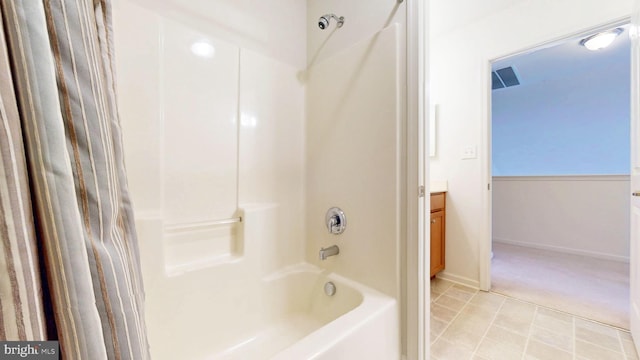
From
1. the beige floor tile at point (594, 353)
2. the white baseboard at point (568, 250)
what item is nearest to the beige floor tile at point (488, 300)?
the beige floor tile at point (594, 353)

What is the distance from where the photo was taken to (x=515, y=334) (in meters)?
1.44

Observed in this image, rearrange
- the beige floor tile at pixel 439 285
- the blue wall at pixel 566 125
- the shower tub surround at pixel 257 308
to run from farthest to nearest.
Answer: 1. the blue wall at pixel 566 125
2. the beige floor tile at pixel 439 285
3. the shower tub surround at pixel 257 308

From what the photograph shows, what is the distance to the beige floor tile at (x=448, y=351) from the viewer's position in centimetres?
128

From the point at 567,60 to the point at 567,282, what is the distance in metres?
2.48

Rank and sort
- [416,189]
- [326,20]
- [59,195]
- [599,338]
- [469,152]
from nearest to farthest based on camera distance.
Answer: [59,195], [416,189], [326,20], [599,338], [469,152]

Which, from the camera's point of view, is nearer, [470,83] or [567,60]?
[470,83]

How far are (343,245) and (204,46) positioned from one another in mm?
1232

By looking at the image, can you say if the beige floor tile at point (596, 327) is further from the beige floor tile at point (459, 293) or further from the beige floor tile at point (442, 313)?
the beige floor tile at point (442, 313)

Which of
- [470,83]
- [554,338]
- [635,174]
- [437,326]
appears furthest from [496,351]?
[470,83]

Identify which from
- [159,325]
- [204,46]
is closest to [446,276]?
[159,325]

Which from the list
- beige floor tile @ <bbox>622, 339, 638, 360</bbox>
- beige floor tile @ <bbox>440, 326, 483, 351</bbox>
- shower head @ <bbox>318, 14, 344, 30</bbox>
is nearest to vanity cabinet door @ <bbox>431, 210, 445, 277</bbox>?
beige floor tile @ <bbox>440, 326, 483, 351</bbox>

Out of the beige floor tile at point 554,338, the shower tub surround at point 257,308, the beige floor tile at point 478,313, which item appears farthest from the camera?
the beige floor tile at point 478,313

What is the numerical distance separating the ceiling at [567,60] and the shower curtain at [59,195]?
125 inches

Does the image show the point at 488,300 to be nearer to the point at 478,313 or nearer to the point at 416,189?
the point at 478,313
